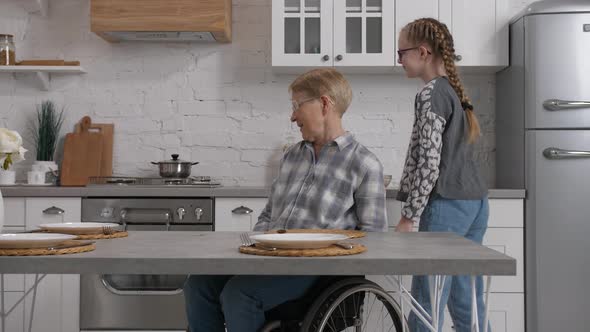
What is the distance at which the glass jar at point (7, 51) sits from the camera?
13.9 ft

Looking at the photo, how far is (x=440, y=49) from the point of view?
2.96m

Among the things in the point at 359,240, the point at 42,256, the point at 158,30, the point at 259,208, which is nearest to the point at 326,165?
the point at 359,240

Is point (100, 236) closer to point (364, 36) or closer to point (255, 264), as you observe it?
point (255, 264)

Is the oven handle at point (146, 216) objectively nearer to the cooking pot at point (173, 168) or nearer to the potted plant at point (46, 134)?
the cooking pot at point (173, 168)

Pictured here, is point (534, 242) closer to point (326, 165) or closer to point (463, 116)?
point (463, 116)

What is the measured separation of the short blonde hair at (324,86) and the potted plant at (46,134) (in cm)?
209

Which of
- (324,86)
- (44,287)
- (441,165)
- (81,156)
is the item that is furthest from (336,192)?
(81,156)

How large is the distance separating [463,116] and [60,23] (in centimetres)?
251

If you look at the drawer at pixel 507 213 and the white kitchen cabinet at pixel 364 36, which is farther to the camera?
the white kitchen cabinet at pixel 364 36

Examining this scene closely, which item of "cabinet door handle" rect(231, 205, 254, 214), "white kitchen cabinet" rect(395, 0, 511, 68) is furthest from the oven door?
"white kitchen cabinet" rect(395, 0, 511, 68)

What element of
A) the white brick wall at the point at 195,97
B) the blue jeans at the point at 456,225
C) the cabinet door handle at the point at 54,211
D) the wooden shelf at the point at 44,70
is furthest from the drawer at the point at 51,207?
the blue jeans at the point at 456,225

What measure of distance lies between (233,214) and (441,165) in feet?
3.91

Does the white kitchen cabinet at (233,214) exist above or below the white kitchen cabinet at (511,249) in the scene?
above

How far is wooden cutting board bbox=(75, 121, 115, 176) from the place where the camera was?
427 centimetres
